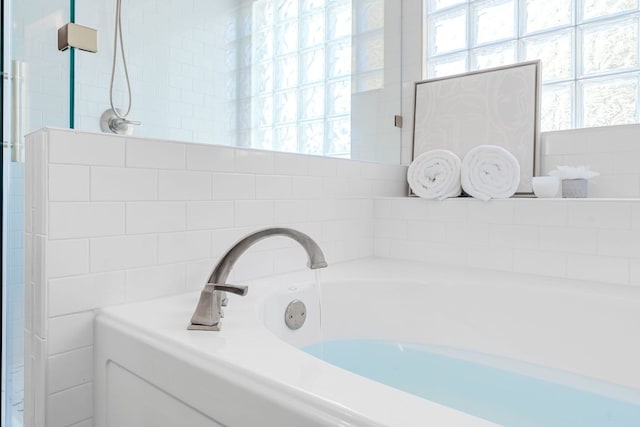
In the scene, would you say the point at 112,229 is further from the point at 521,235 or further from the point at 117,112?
the point at 521,235

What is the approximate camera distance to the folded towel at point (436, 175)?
1723mm

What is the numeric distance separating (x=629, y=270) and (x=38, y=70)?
1.97m

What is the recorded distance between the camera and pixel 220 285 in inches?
35.1

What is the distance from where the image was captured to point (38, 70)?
129cm

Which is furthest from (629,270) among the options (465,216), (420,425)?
(420,425)

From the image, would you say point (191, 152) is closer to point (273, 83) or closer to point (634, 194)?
point (273, 83)

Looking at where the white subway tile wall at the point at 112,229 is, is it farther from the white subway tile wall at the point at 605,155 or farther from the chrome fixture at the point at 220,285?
the white subway tile wall at the point at 605,155

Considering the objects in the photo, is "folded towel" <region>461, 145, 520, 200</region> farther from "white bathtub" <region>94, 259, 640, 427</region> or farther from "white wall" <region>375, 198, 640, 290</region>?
"white bathtub" <region>94, 259, 640, 427</region>

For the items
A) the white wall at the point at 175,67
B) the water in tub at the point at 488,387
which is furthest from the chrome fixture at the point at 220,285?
the white wall at the point at 175,67

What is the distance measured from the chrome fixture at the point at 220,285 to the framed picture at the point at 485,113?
1.22 meters

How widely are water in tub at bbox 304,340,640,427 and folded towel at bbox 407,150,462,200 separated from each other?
0.66m

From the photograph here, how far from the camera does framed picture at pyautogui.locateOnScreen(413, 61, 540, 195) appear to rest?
68.8 inches

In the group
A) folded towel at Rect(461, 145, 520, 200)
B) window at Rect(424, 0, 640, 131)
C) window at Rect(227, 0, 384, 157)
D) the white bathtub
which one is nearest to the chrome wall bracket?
the white bathtub

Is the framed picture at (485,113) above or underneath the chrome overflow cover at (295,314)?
above
